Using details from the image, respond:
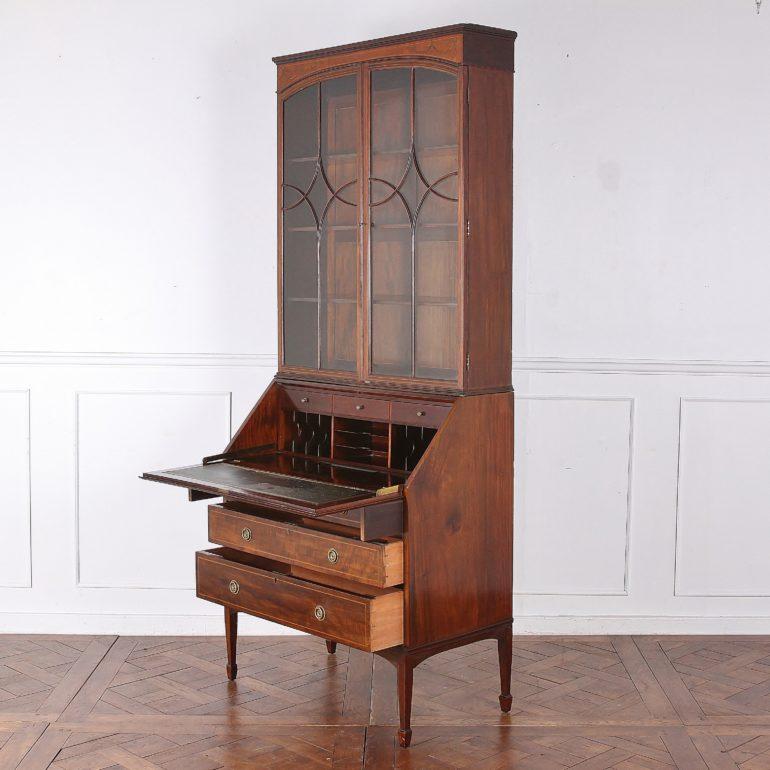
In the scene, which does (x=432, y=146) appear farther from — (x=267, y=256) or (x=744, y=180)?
(x=744, y=180)

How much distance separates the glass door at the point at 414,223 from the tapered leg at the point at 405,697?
2.83 ft

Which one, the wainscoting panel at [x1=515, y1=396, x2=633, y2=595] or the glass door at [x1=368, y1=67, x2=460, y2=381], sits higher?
the glass door at [x1=368, y1=67, x2=460, y2=381]

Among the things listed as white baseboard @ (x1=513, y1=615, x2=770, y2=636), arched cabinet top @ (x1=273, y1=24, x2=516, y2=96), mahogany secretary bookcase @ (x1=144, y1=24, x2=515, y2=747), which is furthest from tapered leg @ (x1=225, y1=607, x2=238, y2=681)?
Answer: arched cabinet top @ (x1=273, y1=24, x2=516, y2=96)

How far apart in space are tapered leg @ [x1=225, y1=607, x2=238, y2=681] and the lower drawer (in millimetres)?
121

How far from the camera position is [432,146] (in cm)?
323

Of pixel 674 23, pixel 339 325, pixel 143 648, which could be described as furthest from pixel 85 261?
pixel 674 23

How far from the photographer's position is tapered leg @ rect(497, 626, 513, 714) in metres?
3.38

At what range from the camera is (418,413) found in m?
3.30

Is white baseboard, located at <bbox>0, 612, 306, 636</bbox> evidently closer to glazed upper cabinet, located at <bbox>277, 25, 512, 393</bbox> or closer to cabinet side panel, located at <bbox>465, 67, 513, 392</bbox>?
glazed upper cabinet, located at <bbox>277, 25, 512, 393</bbox>

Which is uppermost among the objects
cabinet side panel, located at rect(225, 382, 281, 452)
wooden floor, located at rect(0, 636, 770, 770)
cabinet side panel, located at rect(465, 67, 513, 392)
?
cabinet side panel, located at rect(465, 67, 513, 392)

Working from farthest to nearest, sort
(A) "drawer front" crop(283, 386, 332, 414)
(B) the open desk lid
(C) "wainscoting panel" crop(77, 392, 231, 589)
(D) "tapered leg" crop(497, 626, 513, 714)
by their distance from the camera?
1. (C) "wainscoting panel" crop(77, 392, 231, 589)
2. (A) "drawer front" crop(283, 386, 332, 414)
3. (D) "tapered leg" crop(497, 626, 513, 714)
4. (B) the open desk lid

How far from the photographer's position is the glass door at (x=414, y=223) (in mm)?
3207

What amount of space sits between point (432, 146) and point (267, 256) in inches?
42.6

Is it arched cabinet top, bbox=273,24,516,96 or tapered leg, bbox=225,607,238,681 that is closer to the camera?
arched cabinet top, bbox=273,24,516,96
